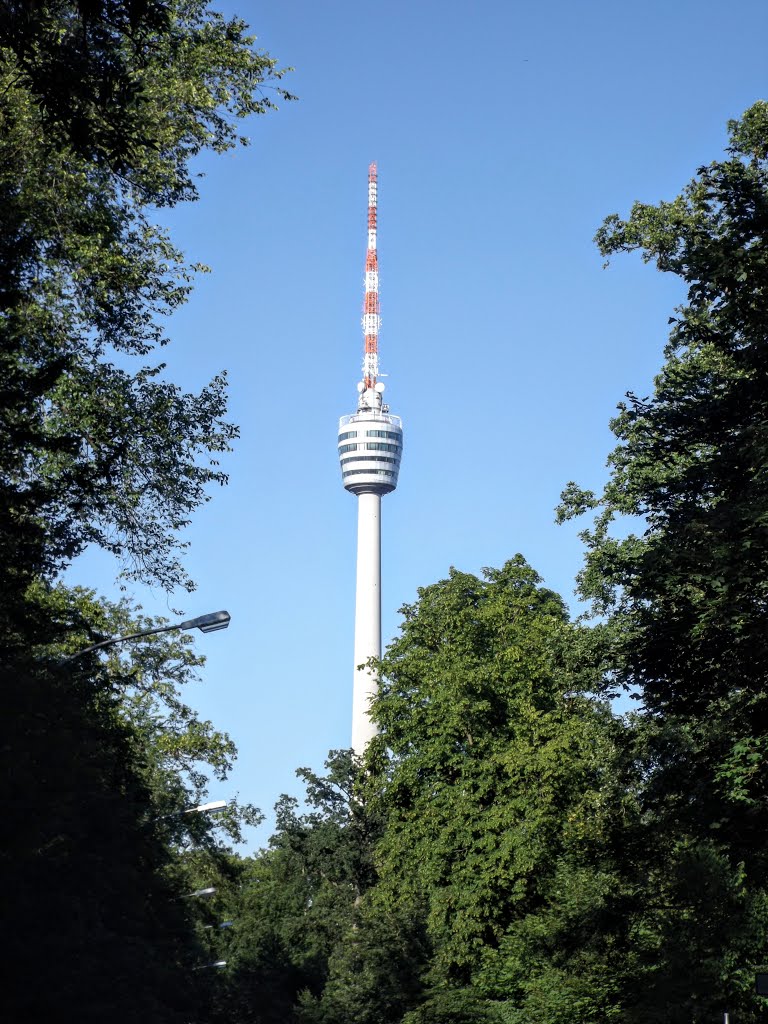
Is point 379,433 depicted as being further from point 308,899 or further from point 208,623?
point 208,623

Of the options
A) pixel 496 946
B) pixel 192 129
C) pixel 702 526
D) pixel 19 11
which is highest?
pixel 192 129

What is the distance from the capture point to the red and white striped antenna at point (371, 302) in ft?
483

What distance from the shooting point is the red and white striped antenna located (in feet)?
483

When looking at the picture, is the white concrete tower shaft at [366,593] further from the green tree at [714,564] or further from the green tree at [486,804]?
the green tree at [714,564]

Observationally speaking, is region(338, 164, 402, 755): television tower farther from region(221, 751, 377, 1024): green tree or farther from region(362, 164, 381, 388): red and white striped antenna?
region(221, 751, 377, 1024): green tree

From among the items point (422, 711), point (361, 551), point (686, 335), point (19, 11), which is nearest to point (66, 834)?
point (686, 335)

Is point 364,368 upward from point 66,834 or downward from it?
upward

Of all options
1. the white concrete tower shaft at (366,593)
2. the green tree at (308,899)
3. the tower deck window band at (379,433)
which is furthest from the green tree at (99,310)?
the tower deck window band at (379,433)

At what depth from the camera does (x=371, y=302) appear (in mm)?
148625

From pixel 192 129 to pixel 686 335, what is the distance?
7673 millimetres

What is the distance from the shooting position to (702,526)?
19453 millimetres

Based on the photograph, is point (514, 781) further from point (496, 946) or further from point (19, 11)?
point (19, 11)

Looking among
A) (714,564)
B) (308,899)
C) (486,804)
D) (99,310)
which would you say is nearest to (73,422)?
(99,310)

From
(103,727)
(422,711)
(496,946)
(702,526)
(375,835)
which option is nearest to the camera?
(702,526)
